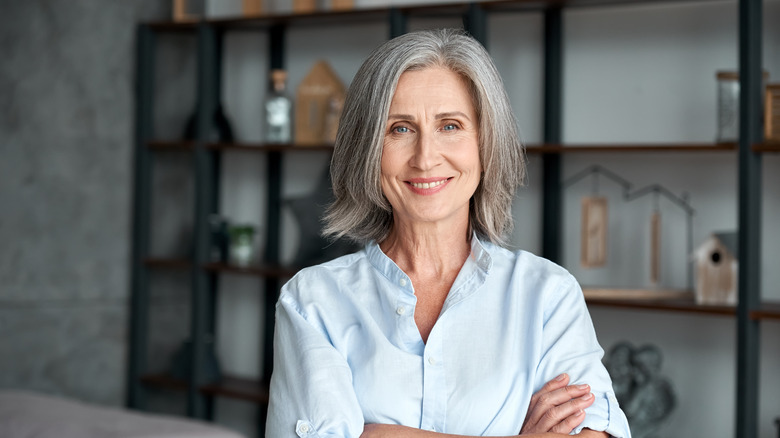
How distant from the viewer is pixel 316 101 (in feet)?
14.1

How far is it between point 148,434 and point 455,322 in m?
1.93

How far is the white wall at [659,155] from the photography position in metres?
3.55

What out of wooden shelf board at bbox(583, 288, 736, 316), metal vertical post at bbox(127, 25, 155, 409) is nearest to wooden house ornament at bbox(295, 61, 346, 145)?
metal vertical post at bbox(127, 25, 155, 409)

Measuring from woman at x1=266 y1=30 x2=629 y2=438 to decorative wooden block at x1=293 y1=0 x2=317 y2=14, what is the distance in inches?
106

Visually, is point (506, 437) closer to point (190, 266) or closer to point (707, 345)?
point (707, 345)

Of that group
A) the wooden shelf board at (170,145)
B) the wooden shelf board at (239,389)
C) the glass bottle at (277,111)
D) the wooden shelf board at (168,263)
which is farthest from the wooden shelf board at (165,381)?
the glass bottle at (277,111)

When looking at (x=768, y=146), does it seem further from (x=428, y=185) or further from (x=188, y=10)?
(x=188, y=10)

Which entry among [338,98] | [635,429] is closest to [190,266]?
[338,98]

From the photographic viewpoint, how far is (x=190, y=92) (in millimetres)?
4832

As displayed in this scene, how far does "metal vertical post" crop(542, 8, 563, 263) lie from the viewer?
384cm

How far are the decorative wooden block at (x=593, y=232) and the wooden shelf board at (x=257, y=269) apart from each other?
129 cm

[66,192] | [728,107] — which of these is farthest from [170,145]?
[728,107]

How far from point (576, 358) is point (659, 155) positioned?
2301 mm

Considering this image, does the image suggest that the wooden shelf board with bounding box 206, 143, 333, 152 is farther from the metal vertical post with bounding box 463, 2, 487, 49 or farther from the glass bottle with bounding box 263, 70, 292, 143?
the metal vertical post with bounding box 463, 2, 487, 49
